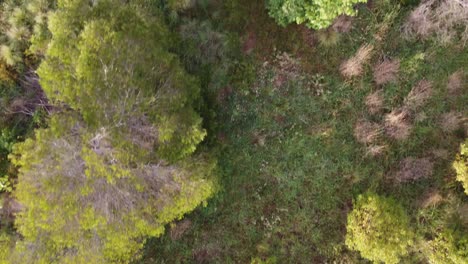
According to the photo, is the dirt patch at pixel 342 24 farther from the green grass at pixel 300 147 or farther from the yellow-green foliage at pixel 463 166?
the yellow-green foliage at pixel 463 166

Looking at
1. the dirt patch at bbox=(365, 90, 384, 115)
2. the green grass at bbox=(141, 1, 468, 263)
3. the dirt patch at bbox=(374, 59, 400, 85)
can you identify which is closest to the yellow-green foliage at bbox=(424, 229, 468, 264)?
the green grass at bbox=(141, 1, 468, 263)

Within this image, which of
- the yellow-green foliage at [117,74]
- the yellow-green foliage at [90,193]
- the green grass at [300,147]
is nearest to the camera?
the yellow-green foliage at [90,193]

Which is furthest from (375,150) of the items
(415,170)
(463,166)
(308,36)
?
(308,36)

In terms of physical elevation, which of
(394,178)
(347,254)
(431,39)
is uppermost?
(431,39)

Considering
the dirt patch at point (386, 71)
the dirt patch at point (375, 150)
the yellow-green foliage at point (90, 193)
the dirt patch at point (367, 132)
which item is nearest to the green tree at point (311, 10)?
the dirt patch at point (386, 71)

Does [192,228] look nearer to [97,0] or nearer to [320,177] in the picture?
[320,177]

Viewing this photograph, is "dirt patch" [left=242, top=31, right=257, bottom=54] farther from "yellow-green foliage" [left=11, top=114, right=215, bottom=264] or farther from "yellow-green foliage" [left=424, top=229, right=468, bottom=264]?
"yellow-green foliage" [left=424, top=229, right=468, bottom=264]

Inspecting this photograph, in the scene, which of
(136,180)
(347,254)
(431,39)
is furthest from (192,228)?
(431,39)
